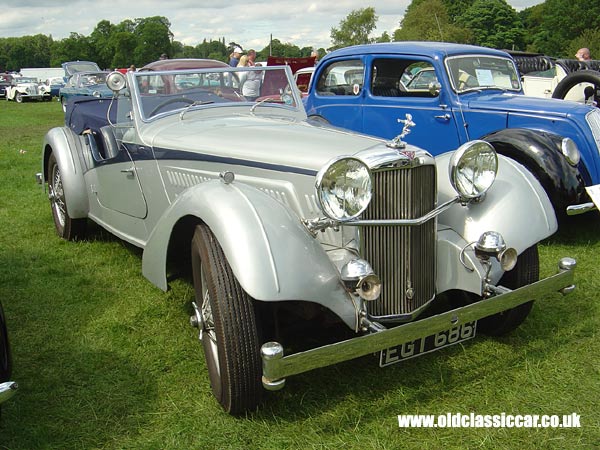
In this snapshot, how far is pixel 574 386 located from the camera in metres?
2.84

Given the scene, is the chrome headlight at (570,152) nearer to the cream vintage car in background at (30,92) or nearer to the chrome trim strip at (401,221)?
the chrome trim strip at (401,221)

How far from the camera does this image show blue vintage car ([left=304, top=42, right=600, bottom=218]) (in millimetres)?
4949

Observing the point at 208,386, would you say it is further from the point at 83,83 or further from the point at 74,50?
the point at 74,50

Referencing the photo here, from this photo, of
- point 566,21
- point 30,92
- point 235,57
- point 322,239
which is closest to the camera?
point 322,239

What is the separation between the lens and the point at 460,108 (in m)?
5.81

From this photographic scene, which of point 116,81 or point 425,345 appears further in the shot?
point 116,81

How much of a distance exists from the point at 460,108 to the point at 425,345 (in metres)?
3.79

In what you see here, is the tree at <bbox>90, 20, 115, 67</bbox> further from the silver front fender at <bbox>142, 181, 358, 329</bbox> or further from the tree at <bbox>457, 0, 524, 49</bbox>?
the silver front fender at <bbox>142, 181, 358, 329</bbox>

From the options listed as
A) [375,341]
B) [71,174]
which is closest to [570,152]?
[375,341]

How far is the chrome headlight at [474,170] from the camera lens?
285 cm

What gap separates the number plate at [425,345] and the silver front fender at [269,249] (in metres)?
0.21

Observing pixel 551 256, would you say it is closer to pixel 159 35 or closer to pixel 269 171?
pixel 269 171

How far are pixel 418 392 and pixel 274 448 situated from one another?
78 centimetres

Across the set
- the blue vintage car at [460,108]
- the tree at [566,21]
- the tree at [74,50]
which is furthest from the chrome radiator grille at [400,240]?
the tree at [74,50]
